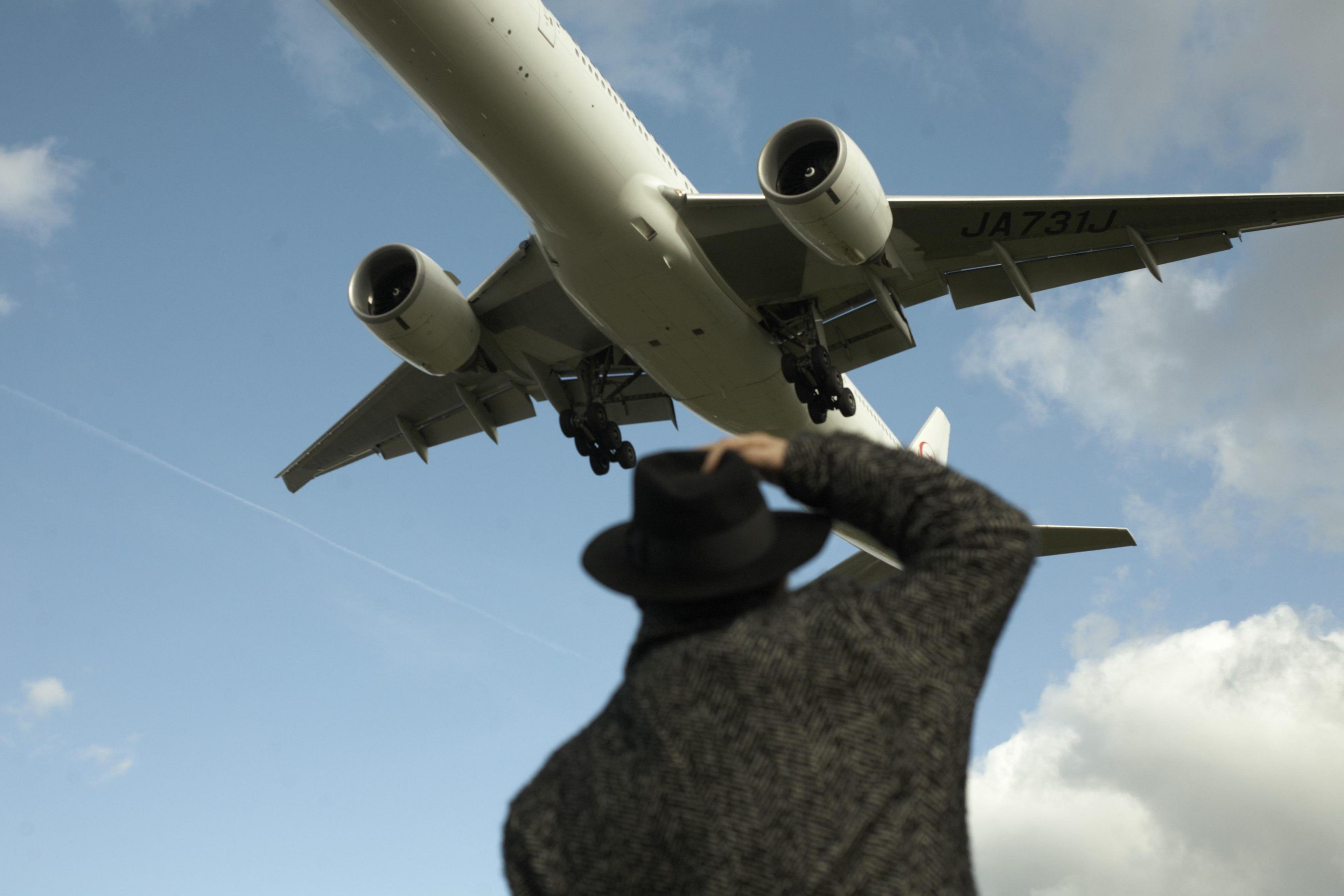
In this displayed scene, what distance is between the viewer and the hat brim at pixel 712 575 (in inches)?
63.0

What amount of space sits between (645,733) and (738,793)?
0.16 metres

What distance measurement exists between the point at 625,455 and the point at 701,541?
55.4 feet

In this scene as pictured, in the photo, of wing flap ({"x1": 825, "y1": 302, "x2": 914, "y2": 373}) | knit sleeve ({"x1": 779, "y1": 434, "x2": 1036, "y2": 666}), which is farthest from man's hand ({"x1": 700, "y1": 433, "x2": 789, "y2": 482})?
wing flap ({"x1": 825, "y1": 302, "x2": 914, "y2": 373})

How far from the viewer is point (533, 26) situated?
12.1 metres

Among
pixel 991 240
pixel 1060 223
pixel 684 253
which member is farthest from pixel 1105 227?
pixel 684 253

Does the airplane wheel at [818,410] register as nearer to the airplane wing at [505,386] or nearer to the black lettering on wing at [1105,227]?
the airplane wing at [505,386]

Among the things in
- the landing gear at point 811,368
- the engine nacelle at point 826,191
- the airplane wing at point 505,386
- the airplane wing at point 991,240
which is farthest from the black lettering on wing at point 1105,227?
the airplane wing at point 505,386

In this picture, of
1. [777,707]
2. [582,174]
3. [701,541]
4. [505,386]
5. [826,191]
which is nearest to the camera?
[777,707]

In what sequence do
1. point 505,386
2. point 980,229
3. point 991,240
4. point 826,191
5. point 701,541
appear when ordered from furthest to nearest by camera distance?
1. point 505,386
2. point 991,240
3. point 980,229
4. point 826,191
5. point 701,541

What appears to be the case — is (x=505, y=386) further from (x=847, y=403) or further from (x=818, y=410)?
(x=847, y=403)

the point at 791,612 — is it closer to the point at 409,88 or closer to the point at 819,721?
the point at 819,721

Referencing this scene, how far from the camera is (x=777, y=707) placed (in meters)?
1.53

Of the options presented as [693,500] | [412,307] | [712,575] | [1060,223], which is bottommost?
[712,575]

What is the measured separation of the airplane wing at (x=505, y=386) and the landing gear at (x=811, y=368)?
3.31 meters
